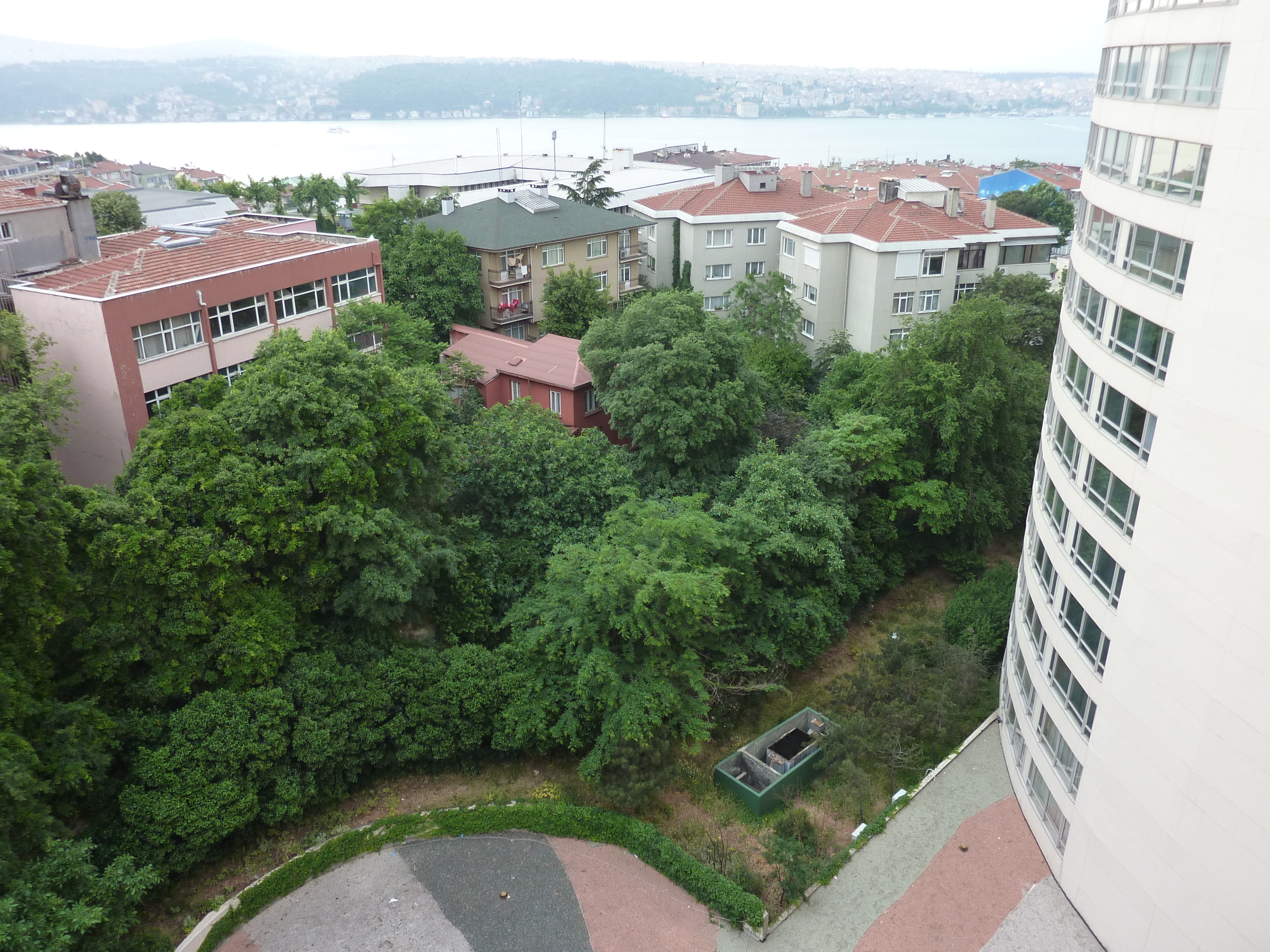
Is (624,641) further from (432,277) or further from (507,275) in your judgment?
(507,275)

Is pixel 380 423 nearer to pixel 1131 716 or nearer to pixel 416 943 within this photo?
pixel 416 943

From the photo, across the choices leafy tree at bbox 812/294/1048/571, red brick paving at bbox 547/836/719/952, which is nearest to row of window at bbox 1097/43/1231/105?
leafy tree at bbox 812/294/1048/571

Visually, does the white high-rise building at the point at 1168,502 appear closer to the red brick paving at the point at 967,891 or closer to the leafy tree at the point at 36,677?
the red brick paving at the point at 967,891

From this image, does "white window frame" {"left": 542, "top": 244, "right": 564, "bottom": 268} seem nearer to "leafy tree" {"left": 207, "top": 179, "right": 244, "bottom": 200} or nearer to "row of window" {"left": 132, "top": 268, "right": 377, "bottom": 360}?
"row of window" {"left": 132, "top": 268, "right": 377, "bottom": 360}

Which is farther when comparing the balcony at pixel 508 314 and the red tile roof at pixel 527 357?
the balcony at pixel 508 314

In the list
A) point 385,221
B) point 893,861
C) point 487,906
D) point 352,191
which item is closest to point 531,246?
point 385,221

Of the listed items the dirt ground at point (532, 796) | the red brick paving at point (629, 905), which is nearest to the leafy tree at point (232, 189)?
the dirt ground at point (532, 796)
